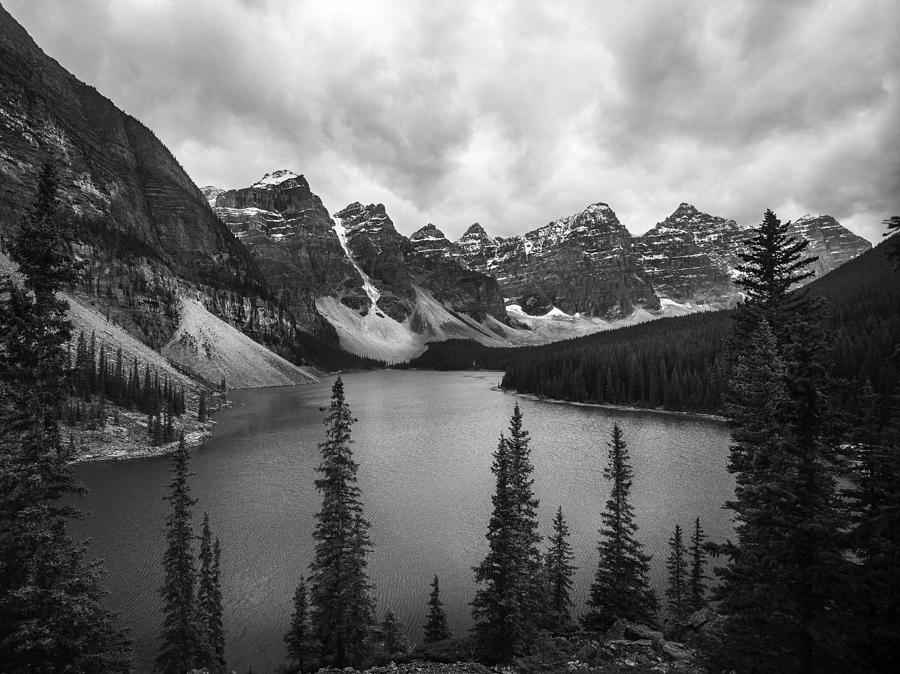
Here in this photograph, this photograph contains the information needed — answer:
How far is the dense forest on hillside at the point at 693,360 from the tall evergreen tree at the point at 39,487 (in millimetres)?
71105

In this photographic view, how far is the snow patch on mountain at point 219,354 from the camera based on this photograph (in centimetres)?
13425

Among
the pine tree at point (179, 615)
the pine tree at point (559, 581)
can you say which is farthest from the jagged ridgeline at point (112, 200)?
the pine tree at point (559, 581)

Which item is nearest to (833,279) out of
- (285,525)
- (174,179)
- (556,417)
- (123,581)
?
(556,417)

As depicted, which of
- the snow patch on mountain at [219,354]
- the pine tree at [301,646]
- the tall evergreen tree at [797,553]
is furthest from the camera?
the snow patch on mountain at [219,354]

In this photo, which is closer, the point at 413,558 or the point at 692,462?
the point at 413,558

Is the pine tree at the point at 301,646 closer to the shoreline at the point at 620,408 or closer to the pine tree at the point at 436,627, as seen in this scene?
the pine tree at the point at 436,627

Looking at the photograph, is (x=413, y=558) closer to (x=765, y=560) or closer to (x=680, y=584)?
(x=680, y=584)

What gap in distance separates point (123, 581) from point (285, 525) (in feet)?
35.1

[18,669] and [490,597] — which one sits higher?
[18,669]

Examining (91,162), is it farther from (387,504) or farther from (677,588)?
(677,588)

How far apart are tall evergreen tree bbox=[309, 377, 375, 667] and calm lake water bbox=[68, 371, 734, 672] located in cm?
404

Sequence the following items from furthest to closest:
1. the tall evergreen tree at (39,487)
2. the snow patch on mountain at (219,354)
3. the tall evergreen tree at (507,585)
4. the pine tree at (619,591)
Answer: the snow patch on mountain at (219,354) → the pine tree at (619,591) → the tall evergreen tree at (507,585) → the tall evergreen tree at (39,487)

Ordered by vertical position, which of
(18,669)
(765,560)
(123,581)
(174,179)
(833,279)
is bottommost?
(123,581)

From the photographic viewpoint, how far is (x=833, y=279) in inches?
5310
